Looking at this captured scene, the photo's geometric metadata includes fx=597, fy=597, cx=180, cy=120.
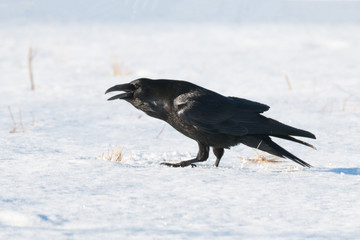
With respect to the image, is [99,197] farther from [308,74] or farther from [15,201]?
[308,74]

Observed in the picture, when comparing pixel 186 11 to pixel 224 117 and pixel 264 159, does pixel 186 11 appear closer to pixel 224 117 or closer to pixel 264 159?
pixel 264 159

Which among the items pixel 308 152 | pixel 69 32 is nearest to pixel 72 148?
pixel 308 152

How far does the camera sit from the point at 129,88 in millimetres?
3879

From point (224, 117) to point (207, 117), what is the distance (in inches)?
5.8

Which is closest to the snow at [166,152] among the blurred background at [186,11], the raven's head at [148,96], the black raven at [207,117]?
the black raven at [207,117]

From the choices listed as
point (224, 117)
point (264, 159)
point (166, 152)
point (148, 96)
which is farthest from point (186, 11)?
point (224, 117)

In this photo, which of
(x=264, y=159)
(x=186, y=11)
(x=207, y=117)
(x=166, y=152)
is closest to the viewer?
(x=207, y=117)

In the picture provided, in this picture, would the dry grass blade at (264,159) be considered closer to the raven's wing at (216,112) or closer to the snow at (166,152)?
the snow at (166,152)

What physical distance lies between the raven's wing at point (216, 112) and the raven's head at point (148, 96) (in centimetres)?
12

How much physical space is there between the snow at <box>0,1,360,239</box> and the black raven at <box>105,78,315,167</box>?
0.18m

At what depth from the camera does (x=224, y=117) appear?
3.71 meters

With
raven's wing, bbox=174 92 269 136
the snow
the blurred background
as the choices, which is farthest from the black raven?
the blurred background

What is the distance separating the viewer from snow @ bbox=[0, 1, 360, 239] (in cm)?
242

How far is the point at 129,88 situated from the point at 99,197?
1.27 m
